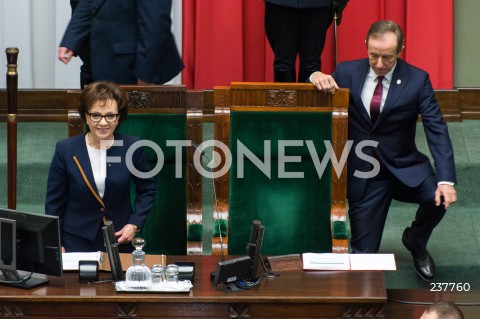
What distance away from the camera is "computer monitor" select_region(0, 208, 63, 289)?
3.49 m

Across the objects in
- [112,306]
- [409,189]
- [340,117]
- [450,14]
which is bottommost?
[112,306]

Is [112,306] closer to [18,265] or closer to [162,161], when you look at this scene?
[18,265]

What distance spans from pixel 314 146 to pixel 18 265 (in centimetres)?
140

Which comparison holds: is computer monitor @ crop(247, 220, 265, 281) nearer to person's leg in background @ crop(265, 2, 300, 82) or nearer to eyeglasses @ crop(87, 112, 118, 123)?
eyeglasses @ crop(87, 112, 118, 123)

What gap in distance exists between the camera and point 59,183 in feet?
13.3

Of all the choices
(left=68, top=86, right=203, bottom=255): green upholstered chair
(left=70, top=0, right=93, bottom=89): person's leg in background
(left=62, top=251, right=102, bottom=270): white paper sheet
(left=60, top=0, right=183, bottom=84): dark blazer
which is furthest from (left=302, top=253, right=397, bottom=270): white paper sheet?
(left=70, top=0, right=93, bottom=89): person's leg in background

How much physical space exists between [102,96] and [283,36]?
1.40 m

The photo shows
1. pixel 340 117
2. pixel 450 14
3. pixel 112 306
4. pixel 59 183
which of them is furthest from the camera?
pixel 450 14

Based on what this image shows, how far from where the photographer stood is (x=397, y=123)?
177 inches

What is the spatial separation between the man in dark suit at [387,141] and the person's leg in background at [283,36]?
0.69 m

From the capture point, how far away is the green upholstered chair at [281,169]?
4.39m

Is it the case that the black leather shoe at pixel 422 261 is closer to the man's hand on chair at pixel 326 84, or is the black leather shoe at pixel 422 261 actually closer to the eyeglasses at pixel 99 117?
the man's hand on chair at pixel 326 84

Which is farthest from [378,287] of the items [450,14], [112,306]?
[450,14]

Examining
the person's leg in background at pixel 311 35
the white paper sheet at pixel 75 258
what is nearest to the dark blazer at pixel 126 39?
the person's leg in background at pixel 311 35
